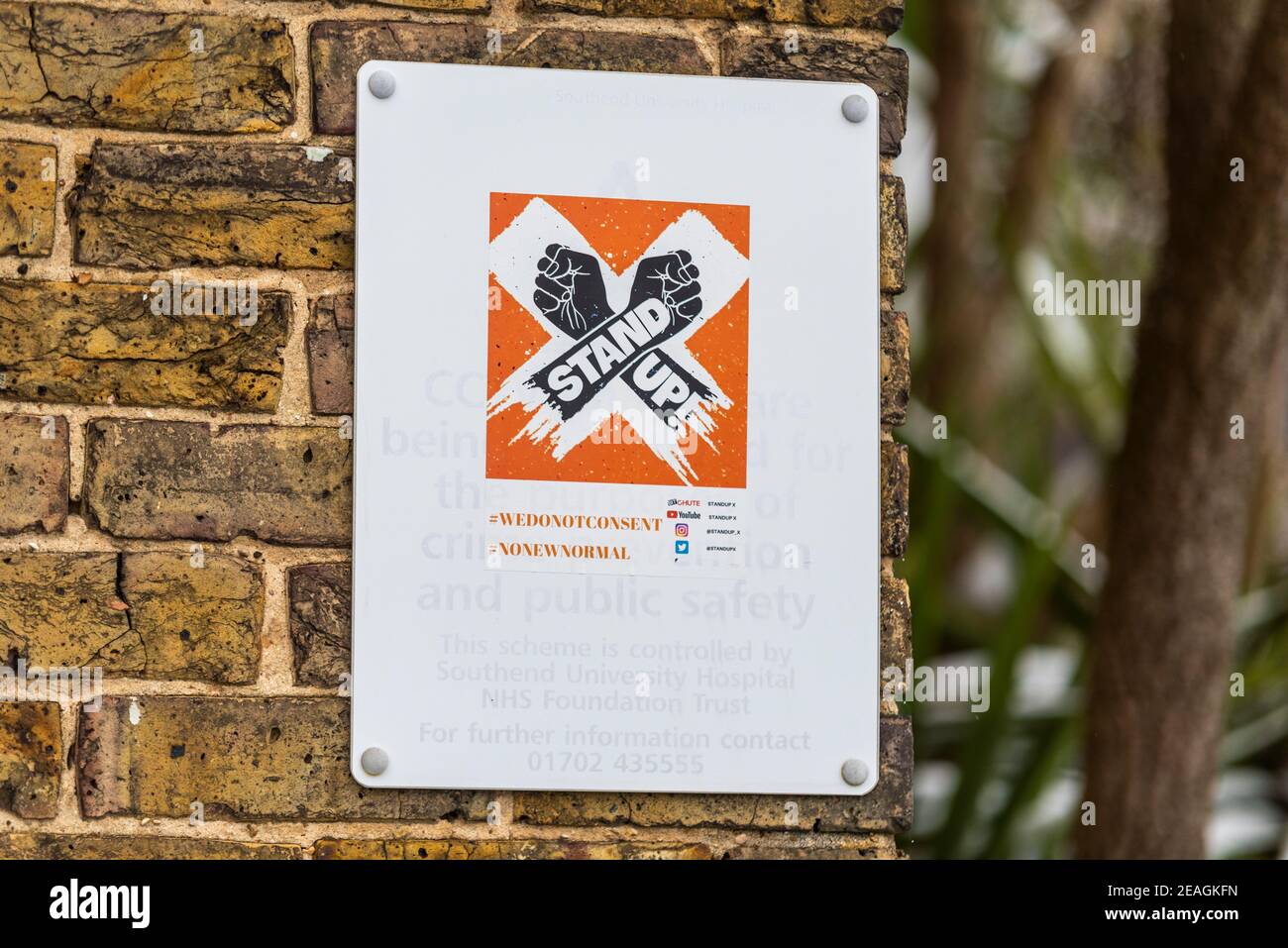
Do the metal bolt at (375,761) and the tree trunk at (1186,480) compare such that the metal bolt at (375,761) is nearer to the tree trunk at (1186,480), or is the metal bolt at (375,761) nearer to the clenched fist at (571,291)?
the clenched fist at (571,291)

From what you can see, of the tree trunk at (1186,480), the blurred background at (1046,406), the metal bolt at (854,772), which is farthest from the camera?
the blurred background at (1046,406)

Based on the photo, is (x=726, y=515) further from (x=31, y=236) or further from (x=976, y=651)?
(x=976, y=651)

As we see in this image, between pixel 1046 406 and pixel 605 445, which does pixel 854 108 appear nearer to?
pixel 605 445

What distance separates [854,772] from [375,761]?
437 millimetres

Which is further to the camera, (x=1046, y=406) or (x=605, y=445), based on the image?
(x=1046, y=406)

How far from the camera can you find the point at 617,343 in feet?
4.31

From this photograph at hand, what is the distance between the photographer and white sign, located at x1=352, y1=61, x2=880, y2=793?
4.21 ft

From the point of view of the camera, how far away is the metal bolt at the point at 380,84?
1.32 meters

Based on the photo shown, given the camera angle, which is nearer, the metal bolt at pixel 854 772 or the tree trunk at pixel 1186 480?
the metal bolt at pixel 854 772
